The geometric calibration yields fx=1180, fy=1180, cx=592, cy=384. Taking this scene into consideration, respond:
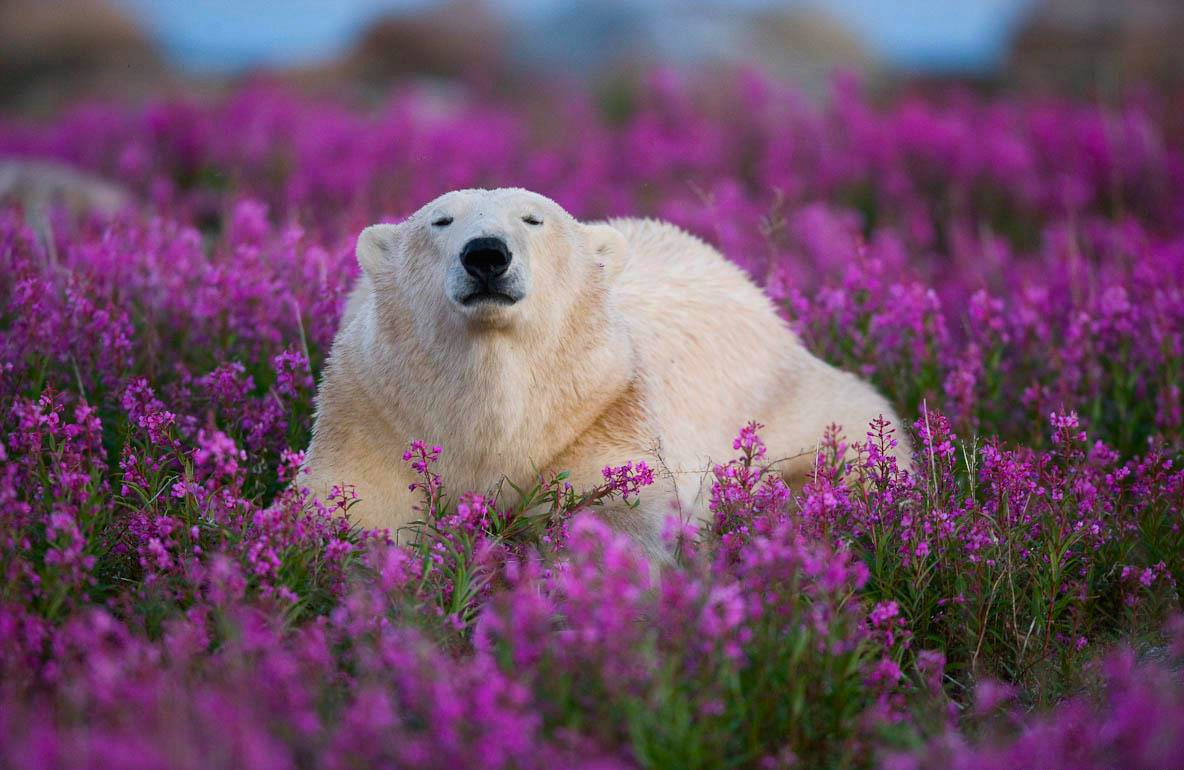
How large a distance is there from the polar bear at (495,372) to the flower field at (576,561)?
0.43 feet

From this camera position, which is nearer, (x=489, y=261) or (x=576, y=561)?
(x=576, y=561)

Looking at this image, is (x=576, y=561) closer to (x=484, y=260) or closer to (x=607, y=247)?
(x=484, y=260)

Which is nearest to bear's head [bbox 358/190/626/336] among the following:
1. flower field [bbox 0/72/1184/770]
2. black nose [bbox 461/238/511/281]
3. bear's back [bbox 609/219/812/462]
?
black nose [bbox 461/238/511/281]

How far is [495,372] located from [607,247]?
70cm

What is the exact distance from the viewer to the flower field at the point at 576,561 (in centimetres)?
227

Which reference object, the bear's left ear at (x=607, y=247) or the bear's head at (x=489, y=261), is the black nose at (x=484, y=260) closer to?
the bear's head at (x=489, y=261)

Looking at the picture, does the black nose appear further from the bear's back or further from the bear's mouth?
the bear's back

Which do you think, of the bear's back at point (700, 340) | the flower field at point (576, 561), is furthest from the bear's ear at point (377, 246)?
the bear's back at point (700, 340)

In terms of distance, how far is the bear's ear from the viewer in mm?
3877

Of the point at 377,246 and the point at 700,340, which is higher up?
the point at 377,246

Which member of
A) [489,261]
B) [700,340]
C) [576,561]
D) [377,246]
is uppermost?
[489,261]

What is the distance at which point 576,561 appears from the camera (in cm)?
251

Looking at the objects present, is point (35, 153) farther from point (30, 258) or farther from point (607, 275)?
point (607, 275)

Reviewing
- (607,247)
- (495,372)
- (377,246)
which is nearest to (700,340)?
(607,247)
